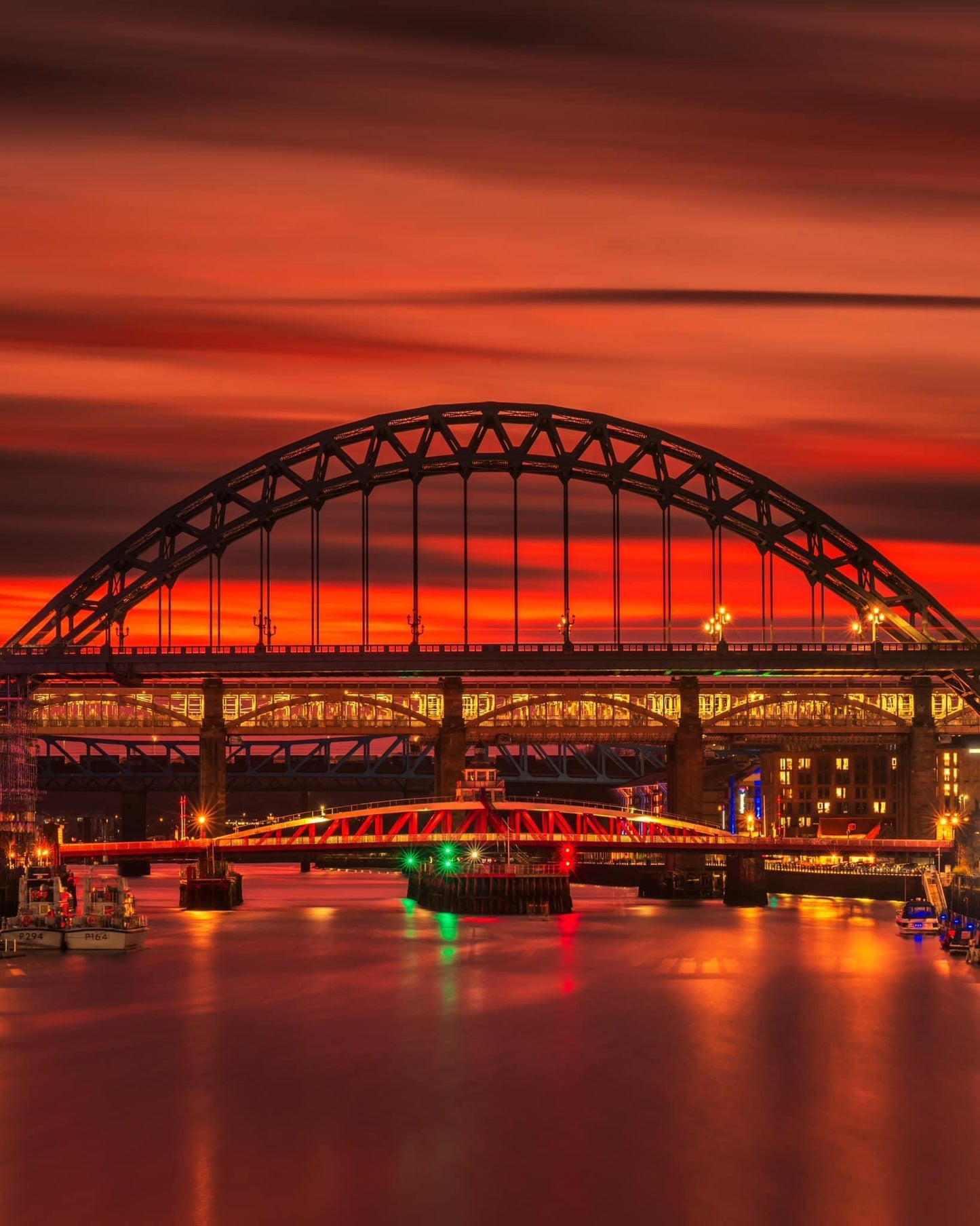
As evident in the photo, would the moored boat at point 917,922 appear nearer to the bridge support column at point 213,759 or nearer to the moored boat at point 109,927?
the moored boat at point 109,927

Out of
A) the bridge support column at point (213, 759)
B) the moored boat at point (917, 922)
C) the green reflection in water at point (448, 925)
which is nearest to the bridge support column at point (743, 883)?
the green reflection in water at point (448, 925)

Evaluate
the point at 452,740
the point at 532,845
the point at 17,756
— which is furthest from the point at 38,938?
the point at 452,740

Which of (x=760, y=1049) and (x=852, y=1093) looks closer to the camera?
(x=852, y=1093)

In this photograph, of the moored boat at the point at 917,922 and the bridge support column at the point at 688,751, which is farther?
the bridge support column at the point at 688,751

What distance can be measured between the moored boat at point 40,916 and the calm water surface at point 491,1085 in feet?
14.8

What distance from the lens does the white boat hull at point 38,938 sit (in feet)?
382

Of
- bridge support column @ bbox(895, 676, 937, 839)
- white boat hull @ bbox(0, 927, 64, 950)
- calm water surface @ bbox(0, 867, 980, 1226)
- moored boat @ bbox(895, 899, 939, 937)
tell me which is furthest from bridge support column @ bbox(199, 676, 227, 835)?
moored boat @ bbox(895, 899, 939, 937)

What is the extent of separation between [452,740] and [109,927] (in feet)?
195

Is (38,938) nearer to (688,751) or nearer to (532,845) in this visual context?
(532,845)

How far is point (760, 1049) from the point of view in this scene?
7594 centimetres

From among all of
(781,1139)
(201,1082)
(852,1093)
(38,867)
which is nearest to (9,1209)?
(201,1082)

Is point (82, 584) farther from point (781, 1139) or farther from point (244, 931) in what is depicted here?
point (781, 1139)

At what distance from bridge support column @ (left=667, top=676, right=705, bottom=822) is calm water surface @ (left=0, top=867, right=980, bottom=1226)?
5276 centimetres

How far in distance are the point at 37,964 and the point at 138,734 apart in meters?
80.8
